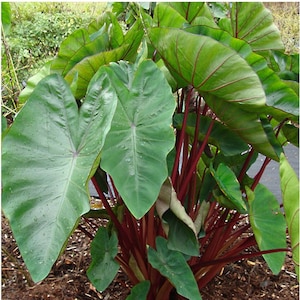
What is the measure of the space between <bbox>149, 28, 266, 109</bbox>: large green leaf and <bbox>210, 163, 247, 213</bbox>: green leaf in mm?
171

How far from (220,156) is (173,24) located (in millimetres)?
402

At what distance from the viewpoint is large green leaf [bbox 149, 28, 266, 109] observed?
3.11 ft

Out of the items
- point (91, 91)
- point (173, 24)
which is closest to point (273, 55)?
point (173, 24)

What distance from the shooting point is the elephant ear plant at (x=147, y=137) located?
2.85ft

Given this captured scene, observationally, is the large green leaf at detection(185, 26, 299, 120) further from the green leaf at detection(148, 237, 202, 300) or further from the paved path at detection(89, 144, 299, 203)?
the paved path at detection(89, 144, 299, 203)

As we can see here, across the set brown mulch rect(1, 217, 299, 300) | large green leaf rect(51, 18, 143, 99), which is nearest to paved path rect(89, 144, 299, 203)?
brown mulch rect(1, 217, 299, 300)

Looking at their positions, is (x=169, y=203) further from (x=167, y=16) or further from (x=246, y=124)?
(x=167, y=16)

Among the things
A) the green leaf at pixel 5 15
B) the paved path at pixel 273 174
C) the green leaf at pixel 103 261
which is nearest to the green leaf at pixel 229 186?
the green leaf at pixel 103 261

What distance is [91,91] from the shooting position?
995 mm

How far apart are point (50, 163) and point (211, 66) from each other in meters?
0.40

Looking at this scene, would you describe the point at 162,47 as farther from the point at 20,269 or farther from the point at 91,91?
the point at 20,269

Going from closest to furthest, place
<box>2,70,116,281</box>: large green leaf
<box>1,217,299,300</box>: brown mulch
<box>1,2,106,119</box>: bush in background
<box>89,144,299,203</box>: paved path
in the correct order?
<box>2,70,116,281</box>: large green leaf → <box>1,217,299,300</box>: brown mulch → <box>89,144,299,203</box>: paved path → <box>1,2,106,119</box>: bush in background

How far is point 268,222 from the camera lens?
114 centimetres

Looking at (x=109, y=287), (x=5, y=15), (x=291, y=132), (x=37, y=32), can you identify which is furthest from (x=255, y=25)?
(x=37, y=32)
